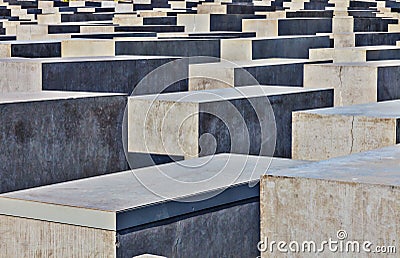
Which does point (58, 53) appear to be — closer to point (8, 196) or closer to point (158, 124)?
point (158, 124)

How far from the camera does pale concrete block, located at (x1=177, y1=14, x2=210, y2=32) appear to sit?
617 inches

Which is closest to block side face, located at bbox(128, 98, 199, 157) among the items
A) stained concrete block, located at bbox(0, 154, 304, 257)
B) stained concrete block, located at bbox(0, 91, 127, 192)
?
stained concrete block, located at bbox(0, 91, 127, 192)

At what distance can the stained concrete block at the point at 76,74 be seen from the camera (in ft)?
27.8

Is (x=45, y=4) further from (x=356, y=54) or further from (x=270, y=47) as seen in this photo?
(x=356, y=54)

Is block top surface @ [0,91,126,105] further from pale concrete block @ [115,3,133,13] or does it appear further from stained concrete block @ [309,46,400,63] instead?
pale concrete block @ [115,3,133,13]

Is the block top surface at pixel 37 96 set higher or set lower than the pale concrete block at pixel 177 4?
lower

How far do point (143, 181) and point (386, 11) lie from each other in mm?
18630

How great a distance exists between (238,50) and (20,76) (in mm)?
3272

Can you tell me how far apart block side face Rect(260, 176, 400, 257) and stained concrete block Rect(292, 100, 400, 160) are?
96.2 inches

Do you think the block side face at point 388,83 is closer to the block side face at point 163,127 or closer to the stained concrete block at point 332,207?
the block side face at point 163,127

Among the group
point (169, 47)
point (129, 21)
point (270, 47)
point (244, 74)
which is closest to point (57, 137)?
point (244, 74)

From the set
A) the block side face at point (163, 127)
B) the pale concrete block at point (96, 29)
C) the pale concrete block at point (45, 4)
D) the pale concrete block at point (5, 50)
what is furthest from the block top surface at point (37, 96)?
the pale concrete block at point (45, 4)

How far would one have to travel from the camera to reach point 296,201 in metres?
4.04

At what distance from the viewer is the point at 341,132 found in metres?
6.59
